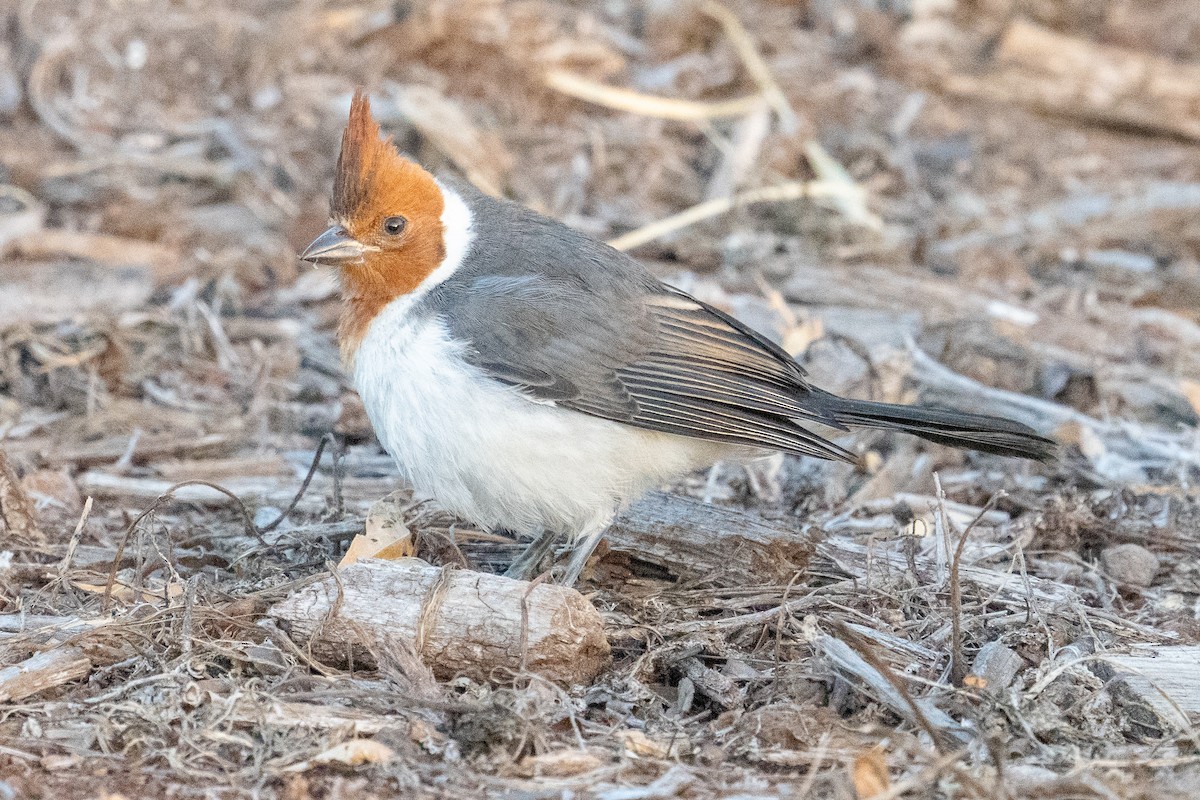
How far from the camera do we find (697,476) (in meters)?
5.67

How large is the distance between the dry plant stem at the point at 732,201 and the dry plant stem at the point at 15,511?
11.2 feet

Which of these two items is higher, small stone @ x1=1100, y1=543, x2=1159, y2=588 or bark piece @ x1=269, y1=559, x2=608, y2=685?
bark piece @ x1=269, y1=559, x2=608, y2=685

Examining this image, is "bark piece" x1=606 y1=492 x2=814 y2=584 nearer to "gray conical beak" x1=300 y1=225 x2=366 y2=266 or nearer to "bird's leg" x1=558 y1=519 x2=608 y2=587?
"bird's leg" x1=558 y1=519 x2=608 y2=587

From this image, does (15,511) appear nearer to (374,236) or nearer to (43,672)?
(43,672)

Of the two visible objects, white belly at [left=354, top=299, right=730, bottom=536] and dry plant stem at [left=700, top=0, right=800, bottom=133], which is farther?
dry plant stem at [left=700, top=0, right=800, bottom=133]

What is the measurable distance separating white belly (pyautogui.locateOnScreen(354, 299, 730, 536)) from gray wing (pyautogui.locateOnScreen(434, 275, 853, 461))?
0.08m

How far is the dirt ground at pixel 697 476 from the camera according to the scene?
11.4 ft

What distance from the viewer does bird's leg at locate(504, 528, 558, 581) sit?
482 centimetres

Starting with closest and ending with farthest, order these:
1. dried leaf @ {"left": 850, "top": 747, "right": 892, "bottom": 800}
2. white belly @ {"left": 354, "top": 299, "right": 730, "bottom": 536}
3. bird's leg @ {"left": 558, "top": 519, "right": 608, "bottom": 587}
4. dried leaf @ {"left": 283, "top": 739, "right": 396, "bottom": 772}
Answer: dried leaf @ {"left": 850, "top": 747, "right": 892, "bottom": 800}
dried leaf @ {"left": 283, "top": 739, "right": 396, "bottom": 772}
white belly @ {"left": 354, "top": 299, "right": 730, "bottom": 536}
bird's leg @ {"left": 558, "top": 519, "right": 608, "bottom": 587}

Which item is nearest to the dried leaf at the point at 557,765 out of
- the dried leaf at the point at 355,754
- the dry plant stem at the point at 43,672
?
the dried leaf at the point at 355,754

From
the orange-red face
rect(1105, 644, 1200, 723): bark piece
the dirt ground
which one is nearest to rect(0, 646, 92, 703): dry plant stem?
the dirt ground

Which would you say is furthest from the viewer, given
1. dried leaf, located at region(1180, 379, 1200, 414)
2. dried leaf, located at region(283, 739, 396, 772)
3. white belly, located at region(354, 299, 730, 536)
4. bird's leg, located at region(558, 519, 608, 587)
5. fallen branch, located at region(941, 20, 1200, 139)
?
fallen branch, located at region(941, 20, 1200, 139)

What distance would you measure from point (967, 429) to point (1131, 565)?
77cm

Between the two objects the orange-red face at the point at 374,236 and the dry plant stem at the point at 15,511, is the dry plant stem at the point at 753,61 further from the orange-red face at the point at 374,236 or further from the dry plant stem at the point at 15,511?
the dry plant stem at the point at 15,511
